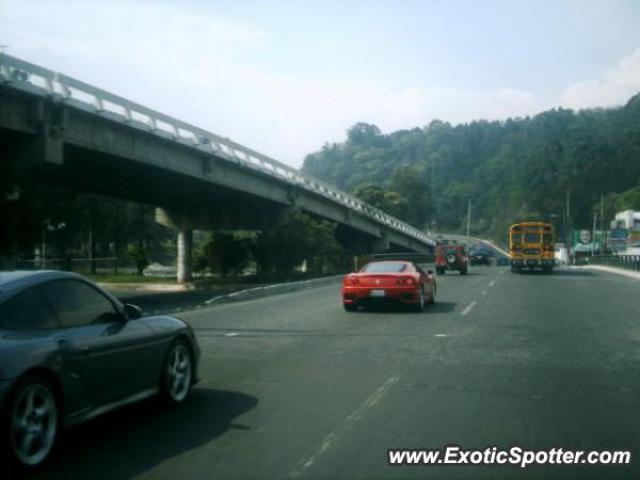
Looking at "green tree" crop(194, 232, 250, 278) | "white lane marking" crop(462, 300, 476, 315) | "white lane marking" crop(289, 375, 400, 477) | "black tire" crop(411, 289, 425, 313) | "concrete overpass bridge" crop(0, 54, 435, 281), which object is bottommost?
"white lane marking" crop(289, 375, 400, 477)

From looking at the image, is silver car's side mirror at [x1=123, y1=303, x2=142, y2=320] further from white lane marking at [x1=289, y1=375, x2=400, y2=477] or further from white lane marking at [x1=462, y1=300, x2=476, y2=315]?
white lane marking at [x1=462, y1=300, x2=476, y2=315]

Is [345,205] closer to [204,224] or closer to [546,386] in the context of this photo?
[204,224]

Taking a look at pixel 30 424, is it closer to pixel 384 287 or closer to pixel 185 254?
pixel 384 287

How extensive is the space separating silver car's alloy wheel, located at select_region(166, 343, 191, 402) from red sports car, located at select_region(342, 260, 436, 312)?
9872mm

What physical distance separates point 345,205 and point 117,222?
16.7 metres

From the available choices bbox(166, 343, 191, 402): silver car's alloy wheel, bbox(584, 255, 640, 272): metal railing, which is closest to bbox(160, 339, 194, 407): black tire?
bbox(166, 343, 191, 402): silver car's alloy wheel

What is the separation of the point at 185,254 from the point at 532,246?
2078 cm

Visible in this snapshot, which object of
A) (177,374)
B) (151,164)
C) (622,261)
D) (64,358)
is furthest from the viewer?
(622,261)

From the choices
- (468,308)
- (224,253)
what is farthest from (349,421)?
(224,253)

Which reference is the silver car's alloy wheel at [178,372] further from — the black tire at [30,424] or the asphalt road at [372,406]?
the black tire at [30,424]

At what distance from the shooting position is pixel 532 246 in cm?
4272

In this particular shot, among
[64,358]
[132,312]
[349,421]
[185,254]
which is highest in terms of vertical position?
[185,254]

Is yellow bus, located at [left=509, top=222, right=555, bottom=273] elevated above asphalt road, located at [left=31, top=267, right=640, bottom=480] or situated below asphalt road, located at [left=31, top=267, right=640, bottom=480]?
above

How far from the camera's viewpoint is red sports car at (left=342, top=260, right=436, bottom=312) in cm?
1727
